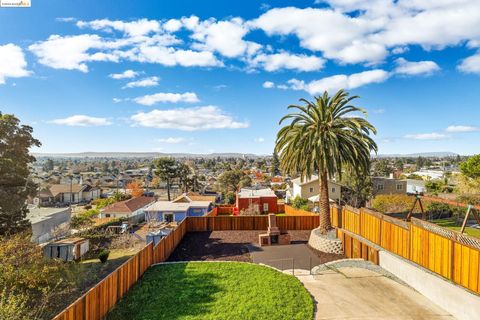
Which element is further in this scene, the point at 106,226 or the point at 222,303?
the point at 106,226

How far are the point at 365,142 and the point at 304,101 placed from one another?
4.91 metres

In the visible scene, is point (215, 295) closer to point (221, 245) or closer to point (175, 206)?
point (221, 245)

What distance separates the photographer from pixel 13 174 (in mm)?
19656

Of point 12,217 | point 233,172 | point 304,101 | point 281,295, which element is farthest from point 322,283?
point 233,172

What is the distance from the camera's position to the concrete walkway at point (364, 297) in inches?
419

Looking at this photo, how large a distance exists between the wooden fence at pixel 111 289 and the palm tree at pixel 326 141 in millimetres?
10785

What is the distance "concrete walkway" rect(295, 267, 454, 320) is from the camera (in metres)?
10.6

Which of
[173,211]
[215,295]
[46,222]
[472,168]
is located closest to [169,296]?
[215,295]

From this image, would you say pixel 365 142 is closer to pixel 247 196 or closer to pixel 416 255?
pixel 416 255

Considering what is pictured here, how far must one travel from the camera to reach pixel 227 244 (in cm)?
2147

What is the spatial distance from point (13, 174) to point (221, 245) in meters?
15.2

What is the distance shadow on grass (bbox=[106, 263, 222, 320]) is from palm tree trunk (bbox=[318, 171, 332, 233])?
30.9ft

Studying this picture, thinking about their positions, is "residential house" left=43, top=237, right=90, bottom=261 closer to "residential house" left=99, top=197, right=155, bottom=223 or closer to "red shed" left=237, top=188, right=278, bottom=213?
"residential house" left=99, top=197, right=155, bottom=223

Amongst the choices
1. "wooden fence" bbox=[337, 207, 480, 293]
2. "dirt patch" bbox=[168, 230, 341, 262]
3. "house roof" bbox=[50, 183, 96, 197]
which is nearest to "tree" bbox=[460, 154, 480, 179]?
"dirt patch" bbox=[168, 230, 341, 262]
